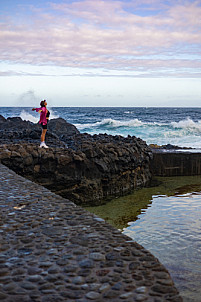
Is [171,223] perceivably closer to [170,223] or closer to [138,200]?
[170,223]

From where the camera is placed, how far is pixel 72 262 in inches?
95.1

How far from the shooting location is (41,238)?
2848 millimetres

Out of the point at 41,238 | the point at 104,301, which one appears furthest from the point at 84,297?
the point at 41,238

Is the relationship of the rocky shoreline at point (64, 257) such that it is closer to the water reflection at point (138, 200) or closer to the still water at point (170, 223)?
the still water at point (170, 223)

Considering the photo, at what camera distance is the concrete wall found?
39.1 ft

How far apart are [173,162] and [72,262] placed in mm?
9929

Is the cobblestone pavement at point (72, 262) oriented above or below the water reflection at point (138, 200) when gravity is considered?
above

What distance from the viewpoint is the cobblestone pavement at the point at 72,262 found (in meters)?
2.03

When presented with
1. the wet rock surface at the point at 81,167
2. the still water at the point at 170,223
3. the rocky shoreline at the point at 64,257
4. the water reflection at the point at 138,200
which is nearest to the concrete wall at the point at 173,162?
the water reflection at the point at 138,200

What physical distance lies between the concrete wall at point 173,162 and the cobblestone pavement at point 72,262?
28.3 ft

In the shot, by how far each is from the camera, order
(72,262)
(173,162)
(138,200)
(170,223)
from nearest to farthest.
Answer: (72,262), (170,223), (138,200), (173,162)

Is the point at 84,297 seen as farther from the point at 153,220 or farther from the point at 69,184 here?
the point at 69,184

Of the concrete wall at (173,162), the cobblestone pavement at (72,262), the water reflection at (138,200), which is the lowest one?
the water reflection at (138,200)

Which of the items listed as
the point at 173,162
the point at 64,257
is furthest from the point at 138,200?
the point at 64,257
